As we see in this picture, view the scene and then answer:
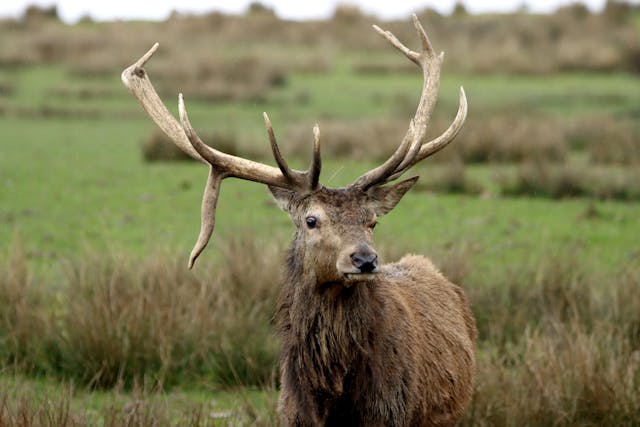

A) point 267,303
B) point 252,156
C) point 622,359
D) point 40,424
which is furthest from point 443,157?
point 40,424

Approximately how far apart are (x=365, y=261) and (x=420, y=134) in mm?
1129

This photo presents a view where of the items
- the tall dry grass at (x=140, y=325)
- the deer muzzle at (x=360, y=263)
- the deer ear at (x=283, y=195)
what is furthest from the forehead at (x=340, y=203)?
the tall dry grass at (x=140, y=325)

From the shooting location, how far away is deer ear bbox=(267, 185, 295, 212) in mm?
5383

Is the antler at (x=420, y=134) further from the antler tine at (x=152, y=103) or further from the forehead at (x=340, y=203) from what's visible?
the antler tine at (x=152, y=103)

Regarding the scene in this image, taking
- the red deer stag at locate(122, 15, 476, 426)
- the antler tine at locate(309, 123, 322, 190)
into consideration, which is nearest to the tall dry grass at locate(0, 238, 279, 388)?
the red deer stag at locate(122, 15, 476, 426)

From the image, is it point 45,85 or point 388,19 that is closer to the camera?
point 45,85

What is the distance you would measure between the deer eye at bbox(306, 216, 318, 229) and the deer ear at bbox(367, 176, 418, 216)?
1.13 ft

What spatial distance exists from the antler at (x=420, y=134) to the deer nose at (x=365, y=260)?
49 cm

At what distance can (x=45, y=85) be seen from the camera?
27141mm

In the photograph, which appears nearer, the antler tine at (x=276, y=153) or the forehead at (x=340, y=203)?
the antler tine at (x=276, y=153)

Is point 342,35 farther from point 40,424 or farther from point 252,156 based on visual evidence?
point 40,424

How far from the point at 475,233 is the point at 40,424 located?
7166 millimetres

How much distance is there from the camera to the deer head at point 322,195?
16.2 feet

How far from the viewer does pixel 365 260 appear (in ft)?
15.6
